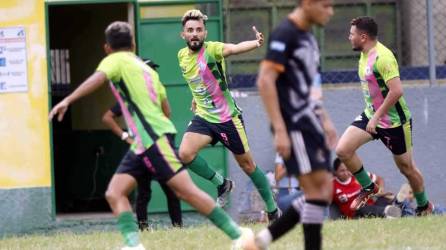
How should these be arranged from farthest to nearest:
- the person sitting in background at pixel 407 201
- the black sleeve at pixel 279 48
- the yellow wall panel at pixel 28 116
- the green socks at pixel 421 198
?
the yellow wall panel at pixel 28 116, the person sitting in background at pixel 407 201, the green socks at pixel 421 198, the black sleeve at pixel 279 48

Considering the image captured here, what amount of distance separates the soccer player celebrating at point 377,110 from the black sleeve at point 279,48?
13.1ft

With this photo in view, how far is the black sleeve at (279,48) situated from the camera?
7.12 metres

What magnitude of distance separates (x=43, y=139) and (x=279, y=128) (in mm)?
7076

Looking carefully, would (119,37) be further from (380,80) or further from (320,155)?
(380,80)

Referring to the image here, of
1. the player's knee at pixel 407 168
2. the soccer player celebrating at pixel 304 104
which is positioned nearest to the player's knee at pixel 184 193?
the soccer player celebrating at pixel 304 104

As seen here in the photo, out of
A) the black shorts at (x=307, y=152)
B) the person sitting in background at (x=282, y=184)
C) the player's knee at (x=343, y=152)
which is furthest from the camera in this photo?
the person sitting in background at (x=282, y=184)

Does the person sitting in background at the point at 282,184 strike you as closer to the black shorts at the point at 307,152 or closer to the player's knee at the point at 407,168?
the player's knee at the point at 407,168

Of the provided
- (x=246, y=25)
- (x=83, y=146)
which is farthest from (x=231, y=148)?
(x=83, y=146)

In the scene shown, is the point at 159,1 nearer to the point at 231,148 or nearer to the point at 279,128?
the point at 231,148

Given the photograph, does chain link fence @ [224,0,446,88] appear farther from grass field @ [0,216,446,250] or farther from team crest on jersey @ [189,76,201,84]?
grass field @ [0,216,446,250]

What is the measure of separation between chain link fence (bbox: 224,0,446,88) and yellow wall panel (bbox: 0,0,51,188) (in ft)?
7.82

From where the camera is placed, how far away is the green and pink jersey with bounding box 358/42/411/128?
36.4 feet

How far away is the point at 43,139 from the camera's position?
1368 cm

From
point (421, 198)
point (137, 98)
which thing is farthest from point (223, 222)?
point (421, 198)
